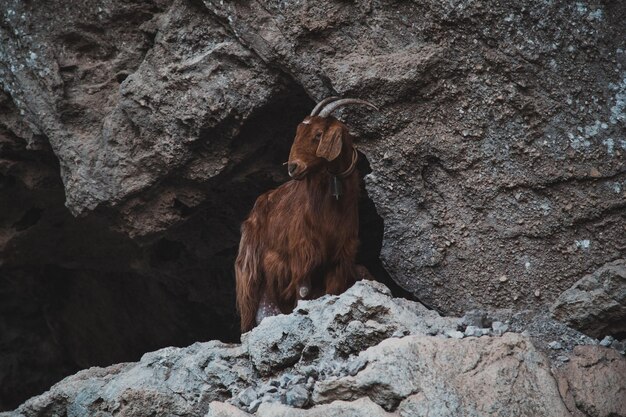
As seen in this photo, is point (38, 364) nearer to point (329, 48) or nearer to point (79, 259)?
point (79, 259)

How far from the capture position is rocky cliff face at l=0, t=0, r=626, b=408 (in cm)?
595

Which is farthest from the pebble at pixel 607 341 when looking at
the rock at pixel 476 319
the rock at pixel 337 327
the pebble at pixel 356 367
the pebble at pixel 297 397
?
the pebble at pixel 297 397

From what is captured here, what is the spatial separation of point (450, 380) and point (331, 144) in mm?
1851

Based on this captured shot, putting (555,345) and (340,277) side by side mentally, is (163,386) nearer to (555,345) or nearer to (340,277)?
(340,277)

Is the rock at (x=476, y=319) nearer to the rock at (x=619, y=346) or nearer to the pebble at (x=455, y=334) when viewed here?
the pebble at (x=455, y=334)

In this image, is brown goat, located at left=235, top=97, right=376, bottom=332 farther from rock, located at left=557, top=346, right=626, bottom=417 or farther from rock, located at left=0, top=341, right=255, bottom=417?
rock, located at left=557, top=346, right=626, bottom=417

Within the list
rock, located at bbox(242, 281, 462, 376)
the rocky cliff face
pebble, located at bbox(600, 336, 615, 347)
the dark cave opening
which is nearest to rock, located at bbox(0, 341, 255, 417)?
rock, located at bbox(242, 281, 462, 376)

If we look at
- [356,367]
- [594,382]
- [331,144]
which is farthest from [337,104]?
[594,382]

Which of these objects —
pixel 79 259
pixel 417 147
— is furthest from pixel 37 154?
pixel 417 147

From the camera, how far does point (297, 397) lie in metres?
5.12

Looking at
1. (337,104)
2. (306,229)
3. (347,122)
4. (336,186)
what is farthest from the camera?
(306,229)

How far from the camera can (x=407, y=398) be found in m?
4.91

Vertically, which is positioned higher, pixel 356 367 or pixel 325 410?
pixel 356 367

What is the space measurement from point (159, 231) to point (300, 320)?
2.05 m
